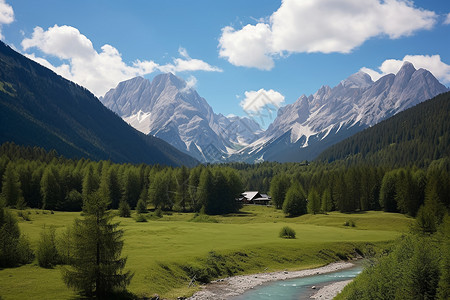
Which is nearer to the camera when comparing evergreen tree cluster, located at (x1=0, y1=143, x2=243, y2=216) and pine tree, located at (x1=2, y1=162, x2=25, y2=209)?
pine tree, located at (x1=2, y1=162, x2=25, y2=209)

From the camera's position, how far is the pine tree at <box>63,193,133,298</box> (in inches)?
1427

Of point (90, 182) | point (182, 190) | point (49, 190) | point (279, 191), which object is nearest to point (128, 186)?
point (90, 182)

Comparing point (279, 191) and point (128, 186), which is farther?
point (279, 191)

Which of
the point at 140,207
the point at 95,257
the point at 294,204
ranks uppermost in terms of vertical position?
the point at 294,204

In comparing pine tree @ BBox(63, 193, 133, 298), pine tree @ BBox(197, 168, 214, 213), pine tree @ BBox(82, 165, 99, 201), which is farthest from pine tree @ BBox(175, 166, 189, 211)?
pine tree @ BBox(63, 193, 133, 298)

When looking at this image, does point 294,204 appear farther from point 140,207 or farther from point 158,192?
point 140,207

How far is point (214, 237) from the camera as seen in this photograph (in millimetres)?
74312

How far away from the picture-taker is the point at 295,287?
50.2 meters

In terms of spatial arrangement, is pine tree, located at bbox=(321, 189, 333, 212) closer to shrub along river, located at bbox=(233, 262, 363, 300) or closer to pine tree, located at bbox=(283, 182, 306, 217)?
pine tree, located at bbox=(283, 182, 306, 217)

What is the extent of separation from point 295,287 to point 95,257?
28.7 m

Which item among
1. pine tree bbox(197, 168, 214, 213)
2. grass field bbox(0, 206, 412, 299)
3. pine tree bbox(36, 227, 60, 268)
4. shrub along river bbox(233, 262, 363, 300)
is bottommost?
shrub along river bbox(233, 262, 363, 300)

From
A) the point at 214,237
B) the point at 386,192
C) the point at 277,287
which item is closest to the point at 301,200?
the point at 386,192

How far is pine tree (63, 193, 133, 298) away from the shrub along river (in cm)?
1583

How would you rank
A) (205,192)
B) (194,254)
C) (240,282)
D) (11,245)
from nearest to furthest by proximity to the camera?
(11,245) < (240,282) < (194,254) < (205,192)
